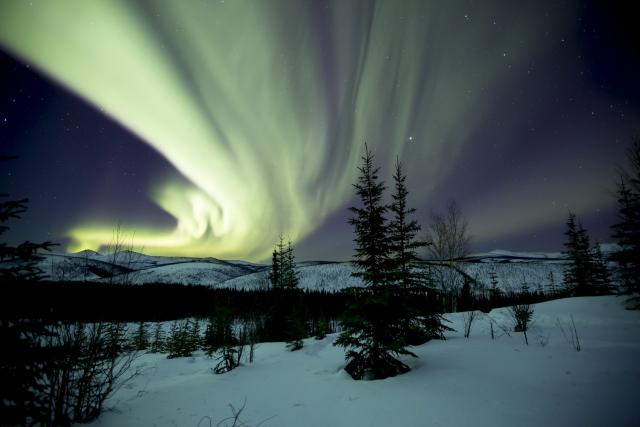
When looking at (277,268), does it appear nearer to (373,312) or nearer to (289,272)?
(289,272)

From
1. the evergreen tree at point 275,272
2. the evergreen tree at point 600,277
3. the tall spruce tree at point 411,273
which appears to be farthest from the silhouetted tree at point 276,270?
the evergreen tree at point 600,277

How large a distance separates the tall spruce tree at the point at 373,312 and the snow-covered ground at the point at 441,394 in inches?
31.5

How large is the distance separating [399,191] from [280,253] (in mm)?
24164

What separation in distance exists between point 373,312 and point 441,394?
3.31m

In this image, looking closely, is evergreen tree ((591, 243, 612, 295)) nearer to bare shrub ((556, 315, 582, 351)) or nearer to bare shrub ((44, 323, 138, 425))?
bare shrub ((556, 315, 582, 351))

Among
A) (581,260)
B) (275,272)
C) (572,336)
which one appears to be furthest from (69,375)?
(581,260)

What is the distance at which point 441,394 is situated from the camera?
20.2 ft

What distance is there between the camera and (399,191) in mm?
16016

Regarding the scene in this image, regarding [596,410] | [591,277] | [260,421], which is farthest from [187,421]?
[591,277]

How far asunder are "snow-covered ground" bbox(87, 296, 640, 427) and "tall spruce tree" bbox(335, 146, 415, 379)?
0.80 metres

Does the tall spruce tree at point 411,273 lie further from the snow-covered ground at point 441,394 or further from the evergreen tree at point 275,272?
the evergreen tree at point 275,272

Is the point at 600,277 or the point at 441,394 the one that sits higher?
the point at 600,277

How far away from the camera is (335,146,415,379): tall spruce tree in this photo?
888 centimetres

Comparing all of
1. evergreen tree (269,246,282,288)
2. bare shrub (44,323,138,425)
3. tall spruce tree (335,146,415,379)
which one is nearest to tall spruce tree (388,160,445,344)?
tall spruce tree (335,146,415,379)
